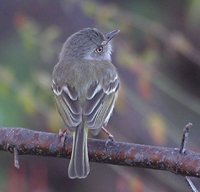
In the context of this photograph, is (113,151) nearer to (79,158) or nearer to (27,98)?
(79,158)

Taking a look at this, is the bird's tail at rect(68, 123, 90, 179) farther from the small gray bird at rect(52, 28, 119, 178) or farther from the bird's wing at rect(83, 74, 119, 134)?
the bird's wing at rect(83, 74, 119, 134)

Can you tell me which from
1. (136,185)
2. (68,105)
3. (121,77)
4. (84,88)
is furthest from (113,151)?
(121,77)

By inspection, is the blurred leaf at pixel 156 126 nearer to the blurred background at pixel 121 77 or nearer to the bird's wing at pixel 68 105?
the blurred background at pixel 121 77

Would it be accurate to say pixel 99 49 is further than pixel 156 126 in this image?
No

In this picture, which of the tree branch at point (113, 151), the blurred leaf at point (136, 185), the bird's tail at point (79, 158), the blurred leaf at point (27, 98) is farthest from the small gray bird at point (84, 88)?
the blurred leaf at point (136, 185)

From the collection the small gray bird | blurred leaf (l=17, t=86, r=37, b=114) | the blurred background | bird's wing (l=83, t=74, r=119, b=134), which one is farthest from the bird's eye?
blurred leaf (l=17, t=86, r=37, b=114)
